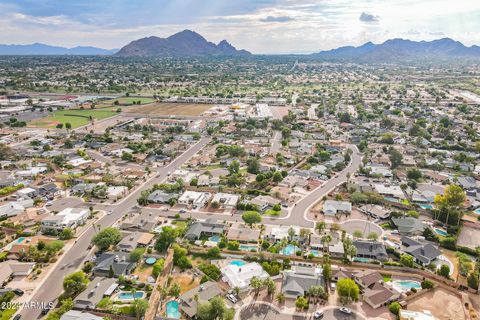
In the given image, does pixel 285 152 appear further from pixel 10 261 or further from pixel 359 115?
pixel 10 261

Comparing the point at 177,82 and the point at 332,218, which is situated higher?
the point at 177,82

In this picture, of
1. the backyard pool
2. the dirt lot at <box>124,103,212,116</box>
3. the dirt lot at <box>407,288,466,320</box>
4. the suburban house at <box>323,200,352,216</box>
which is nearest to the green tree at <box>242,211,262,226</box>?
the backyard pool

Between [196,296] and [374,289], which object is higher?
[196,296]

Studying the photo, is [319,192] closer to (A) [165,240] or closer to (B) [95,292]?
(A) [165,240]

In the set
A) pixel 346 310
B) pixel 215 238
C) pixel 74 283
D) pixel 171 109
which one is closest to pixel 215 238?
pixel 215 238

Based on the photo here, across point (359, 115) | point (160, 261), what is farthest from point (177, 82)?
point (160, 261)

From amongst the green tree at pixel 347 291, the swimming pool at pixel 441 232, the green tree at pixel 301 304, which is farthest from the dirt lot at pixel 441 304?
the swimming pool at pixel 441 232
